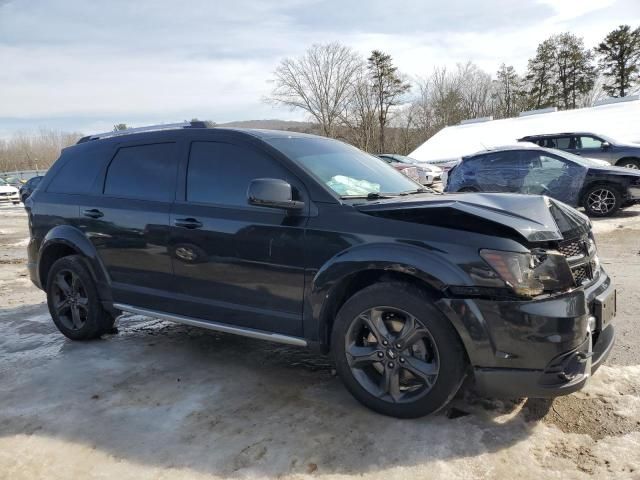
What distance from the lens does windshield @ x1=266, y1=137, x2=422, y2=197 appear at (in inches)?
138

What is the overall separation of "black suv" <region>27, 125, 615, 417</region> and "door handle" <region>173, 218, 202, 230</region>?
2cm

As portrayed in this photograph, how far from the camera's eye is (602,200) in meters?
10.3

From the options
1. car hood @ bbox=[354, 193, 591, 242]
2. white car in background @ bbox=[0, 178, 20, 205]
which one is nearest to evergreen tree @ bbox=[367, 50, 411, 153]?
white car in background @ bbox=[0, 178, 20, 205]

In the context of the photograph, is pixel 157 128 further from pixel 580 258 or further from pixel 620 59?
pixel 620 59

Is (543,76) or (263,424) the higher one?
(543,76)

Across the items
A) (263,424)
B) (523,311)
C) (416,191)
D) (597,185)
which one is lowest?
(263,424)

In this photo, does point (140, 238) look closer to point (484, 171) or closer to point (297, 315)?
point (297, 315)

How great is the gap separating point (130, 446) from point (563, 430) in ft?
7.77

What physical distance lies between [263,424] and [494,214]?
70.0 inches

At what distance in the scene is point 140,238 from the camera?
403 centimetres

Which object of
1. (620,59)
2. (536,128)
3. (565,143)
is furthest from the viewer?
(620,59)

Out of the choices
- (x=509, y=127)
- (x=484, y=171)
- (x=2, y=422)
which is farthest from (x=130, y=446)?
(x=509, y=127)

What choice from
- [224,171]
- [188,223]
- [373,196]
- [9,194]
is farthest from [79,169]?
[9,194]

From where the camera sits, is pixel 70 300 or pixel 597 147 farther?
pixel 597 147
